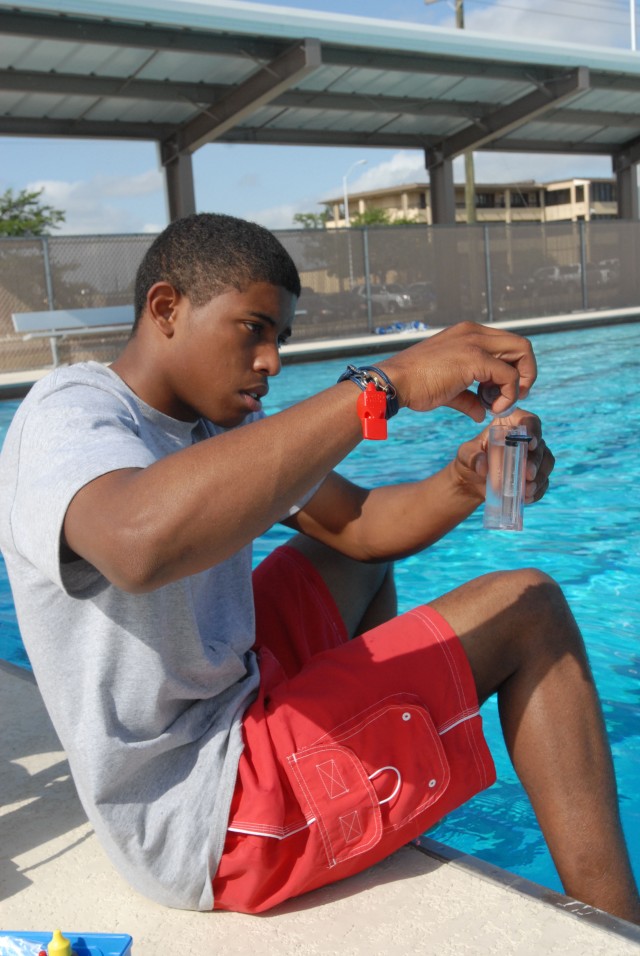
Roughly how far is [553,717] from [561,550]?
4.07 metres

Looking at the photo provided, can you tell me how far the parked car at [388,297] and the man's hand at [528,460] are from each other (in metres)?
17.5

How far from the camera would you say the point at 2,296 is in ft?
50.6

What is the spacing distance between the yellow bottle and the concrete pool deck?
124mm

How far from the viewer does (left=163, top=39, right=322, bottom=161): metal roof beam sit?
54.9ft

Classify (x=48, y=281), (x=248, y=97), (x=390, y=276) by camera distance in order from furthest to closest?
(x=390, y=276) < (x=248, y=97) < (x=48, y=281)

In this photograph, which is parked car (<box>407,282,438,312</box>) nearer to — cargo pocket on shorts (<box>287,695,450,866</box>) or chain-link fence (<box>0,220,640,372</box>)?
chain-link fence (<box>0,220,640,372</box>)

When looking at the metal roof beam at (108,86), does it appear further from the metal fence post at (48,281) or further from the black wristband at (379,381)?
the black wristband at (379,381)

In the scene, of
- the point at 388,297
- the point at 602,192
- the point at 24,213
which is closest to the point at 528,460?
the point at 388,297

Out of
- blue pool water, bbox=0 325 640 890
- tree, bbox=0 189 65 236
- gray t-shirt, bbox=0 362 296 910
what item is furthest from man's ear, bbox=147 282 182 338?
tree, bbox=0 189 65 236

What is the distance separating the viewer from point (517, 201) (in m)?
83.2

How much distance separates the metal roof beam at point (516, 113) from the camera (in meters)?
20.4

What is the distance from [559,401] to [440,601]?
9.40 meters

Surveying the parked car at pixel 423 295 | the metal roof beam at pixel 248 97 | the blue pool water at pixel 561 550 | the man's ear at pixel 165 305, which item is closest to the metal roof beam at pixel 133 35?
the metal roof beam at pixel 248 97

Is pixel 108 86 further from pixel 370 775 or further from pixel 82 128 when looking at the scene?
pixel 370 775
